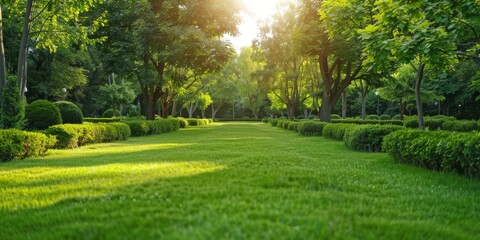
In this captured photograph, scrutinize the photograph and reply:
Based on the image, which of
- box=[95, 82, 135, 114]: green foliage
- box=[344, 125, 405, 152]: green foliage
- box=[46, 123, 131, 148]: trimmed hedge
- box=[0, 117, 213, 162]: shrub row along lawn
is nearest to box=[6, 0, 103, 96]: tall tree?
box=[46, 123, 131, 148]: trimmed hedge

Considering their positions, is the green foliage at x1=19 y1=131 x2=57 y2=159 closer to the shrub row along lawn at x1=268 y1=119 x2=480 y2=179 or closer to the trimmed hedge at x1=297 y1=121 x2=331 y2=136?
the shrub row along lawn at x1=268 y1=119 x2=480 y2=179

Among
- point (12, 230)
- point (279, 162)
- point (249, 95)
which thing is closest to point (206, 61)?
point (279, 162)

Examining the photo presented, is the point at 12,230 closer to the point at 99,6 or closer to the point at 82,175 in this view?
the point at 82,175

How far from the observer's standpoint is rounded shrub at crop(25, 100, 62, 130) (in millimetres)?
16172

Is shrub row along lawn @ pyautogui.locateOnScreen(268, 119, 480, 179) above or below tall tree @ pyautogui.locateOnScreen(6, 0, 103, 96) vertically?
below

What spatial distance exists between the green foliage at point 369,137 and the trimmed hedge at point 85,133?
10.9 meters

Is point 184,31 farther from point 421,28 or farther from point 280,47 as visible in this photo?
point 421,28

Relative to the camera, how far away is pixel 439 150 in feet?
24.2

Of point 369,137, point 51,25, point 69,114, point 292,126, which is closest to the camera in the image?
point 369,137

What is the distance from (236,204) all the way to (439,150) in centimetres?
532

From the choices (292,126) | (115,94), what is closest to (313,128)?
(292,126)

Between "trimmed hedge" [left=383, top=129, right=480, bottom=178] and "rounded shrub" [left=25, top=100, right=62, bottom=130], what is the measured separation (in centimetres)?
1454

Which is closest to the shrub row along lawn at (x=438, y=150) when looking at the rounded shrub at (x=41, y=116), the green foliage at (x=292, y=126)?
the rounded shrub at (x=41, y=116)

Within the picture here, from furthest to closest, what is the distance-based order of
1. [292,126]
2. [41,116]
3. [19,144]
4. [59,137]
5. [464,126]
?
[292,126] → [464,126] → [41,116] → [59,137] → [19,144]
